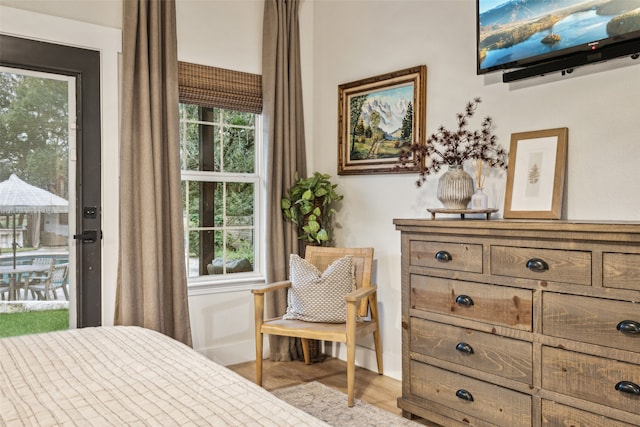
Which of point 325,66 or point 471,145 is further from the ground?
point 325,66

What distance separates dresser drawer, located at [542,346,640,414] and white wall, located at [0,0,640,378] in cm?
72

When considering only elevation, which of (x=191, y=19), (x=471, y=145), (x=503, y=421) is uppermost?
(x=191, y=19)

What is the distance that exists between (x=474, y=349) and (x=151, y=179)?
2059 millimetres

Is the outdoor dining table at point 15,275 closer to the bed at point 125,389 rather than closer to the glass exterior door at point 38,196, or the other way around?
the glass exterior door at point 38,196

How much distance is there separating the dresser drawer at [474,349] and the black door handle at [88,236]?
75.0 inches

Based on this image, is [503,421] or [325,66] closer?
[503,421]

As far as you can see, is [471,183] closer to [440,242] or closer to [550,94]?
[440,242]

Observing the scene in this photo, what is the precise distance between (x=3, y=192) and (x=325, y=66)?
2326mm

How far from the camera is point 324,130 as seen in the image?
4.00 metres

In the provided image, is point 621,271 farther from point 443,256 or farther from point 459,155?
point 459,155

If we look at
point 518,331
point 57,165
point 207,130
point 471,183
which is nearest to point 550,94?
point 471,183

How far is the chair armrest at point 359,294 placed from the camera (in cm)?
288

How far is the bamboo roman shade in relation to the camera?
11.3 ft

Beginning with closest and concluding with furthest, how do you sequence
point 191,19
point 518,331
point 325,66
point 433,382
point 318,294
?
point 518,331, point 433,382, point 318,294, point 191,19, point 325,66
